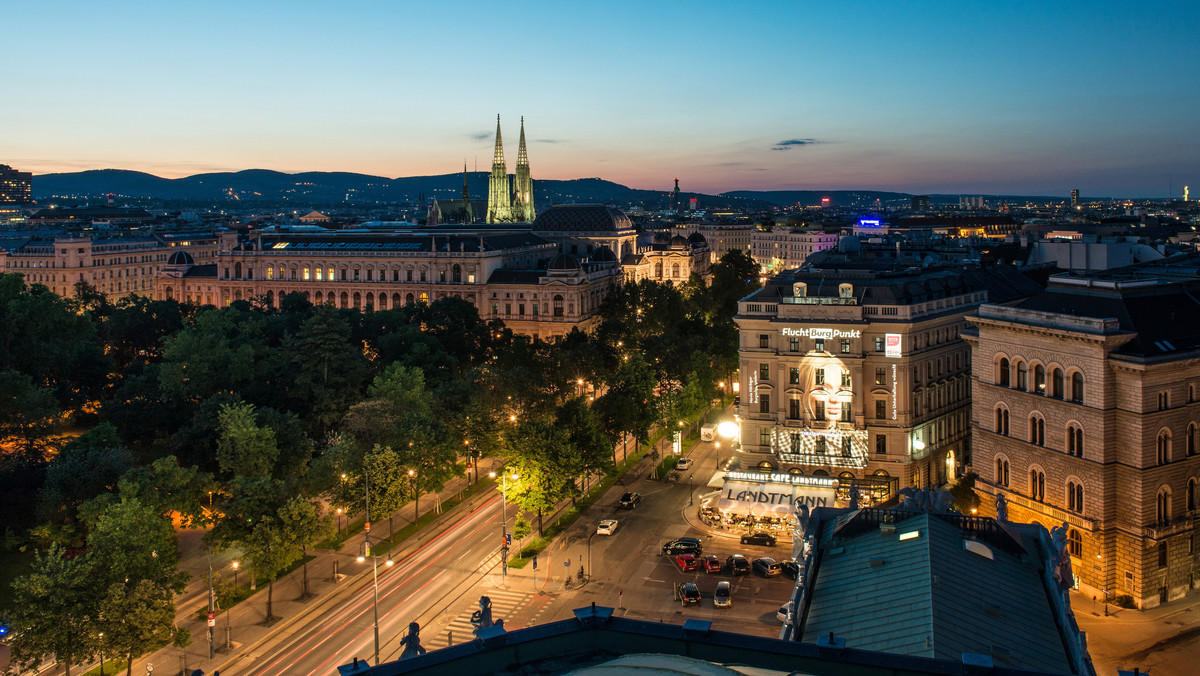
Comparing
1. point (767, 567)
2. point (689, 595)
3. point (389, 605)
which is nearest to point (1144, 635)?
point (767, 567)

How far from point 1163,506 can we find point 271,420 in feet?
195

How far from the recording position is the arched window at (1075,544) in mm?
52531

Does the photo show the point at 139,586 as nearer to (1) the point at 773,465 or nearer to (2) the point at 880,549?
(2) the point at 880,549

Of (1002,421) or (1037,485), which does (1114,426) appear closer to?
(1037,485)

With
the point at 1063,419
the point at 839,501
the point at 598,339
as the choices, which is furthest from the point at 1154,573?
the point at 598,339

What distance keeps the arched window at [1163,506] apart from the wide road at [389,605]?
39.3 m

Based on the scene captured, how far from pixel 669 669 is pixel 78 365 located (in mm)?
95886

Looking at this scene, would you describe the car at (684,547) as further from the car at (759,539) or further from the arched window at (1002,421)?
the arched window at (1002,421)

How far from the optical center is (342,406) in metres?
87.0

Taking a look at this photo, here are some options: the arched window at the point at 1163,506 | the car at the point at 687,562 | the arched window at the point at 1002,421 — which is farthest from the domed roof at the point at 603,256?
the arched window at the point at 1163,506

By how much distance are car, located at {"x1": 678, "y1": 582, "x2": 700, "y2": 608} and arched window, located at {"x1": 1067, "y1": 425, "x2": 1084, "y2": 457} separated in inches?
901

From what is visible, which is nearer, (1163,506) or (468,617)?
(1163,506)

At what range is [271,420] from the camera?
2773 inches

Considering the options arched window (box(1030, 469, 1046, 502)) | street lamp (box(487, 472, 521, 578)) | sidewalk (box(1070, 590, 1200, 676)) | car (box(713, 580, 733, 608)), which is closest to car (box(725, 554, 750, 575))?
car (box(713, 580, 733, 608))
